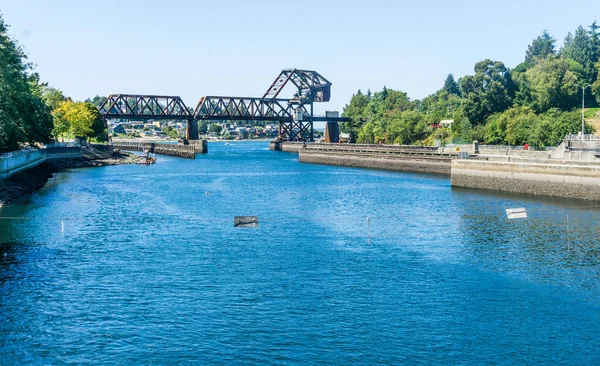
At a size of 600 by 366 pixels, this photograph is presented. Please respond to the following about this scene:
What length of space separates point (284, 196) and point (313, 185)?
1578cm

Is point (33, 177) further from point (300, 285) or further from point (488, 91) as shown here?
point (488, 91)

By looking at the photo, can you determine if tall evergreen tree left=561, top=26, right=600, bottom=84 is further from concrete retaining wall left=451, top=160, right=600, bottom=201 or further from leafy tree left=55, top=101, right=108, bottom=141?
leafy tree left=55, top=101, right=108, bottom=141

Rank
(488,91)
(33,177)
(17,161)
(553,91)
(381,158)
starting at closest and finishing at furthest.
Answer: (17,161), (33,177), (381,158), (553,91), (488,91)

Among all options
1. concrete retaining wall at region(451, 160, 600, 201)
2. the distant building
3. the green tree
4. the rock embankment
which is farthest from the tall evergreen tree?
the green tree

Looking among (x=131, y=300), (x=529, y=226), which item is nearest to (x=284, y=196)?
(x=529, y=226)

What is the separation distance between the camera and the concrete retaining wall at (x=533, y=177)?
64062 millimetres

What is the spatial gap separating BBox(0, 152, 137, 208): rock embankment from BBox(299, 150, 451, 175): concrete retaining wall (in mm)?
45589

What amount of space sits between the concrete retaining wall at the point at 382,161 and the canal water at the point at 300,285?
42249mm

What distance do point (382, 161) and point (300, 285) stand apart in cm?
9066

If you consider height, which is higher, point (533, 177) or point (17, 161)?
point (17, 161)

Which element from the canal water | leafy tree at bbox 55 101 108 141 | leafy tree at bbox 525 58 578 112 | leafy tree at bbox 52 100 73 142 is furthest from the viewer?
leafy tree at bbox 55 101 108 141

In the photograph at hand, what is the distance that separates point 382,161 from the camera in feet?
400

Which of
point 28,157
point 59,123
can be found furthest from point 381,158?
point 59,123

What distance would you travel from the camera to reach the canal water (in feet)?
82.5
